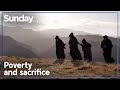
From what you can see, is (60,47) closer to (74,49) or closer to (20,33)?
(74,49)

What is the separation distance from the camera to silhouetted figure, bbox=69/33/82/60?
12547mm

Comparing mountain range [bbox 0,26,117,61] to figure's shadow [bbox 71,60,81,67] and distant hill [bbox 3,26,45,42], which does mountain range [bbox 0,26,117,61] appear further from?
figure's shadow [bbox 71,60,81,67]

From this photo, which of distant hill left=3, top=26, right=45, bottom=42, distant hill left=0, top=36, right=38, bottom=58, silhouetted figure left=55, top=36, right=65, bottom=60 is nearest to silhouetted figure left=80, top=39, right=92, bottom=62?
silhouetted figure left=55, top=36, right=65, bottom=60

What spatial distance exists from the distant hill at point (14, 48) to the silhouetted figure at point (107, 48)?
1845mm

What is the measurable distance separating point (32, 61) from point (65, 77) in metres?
0.97

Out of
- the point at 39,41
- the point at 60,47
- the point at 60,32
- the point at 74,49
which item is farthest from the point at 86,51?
the point at 39,41

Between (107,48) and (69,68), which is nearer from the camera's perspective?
(69,68)

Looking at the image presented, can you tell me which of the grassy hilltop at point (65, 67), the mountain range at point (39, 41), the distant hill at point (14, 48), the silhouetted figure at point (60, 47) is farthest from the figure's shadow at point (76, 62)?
the distant hill at point (14, 48)

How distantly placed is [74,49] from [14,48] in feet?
5.21

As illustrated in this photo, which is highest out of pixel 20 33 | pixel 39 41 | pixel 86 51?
pixel 20 33

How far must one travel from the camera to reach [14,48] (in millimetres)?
12516

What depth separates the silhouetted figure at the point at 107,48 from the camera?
1259cm
